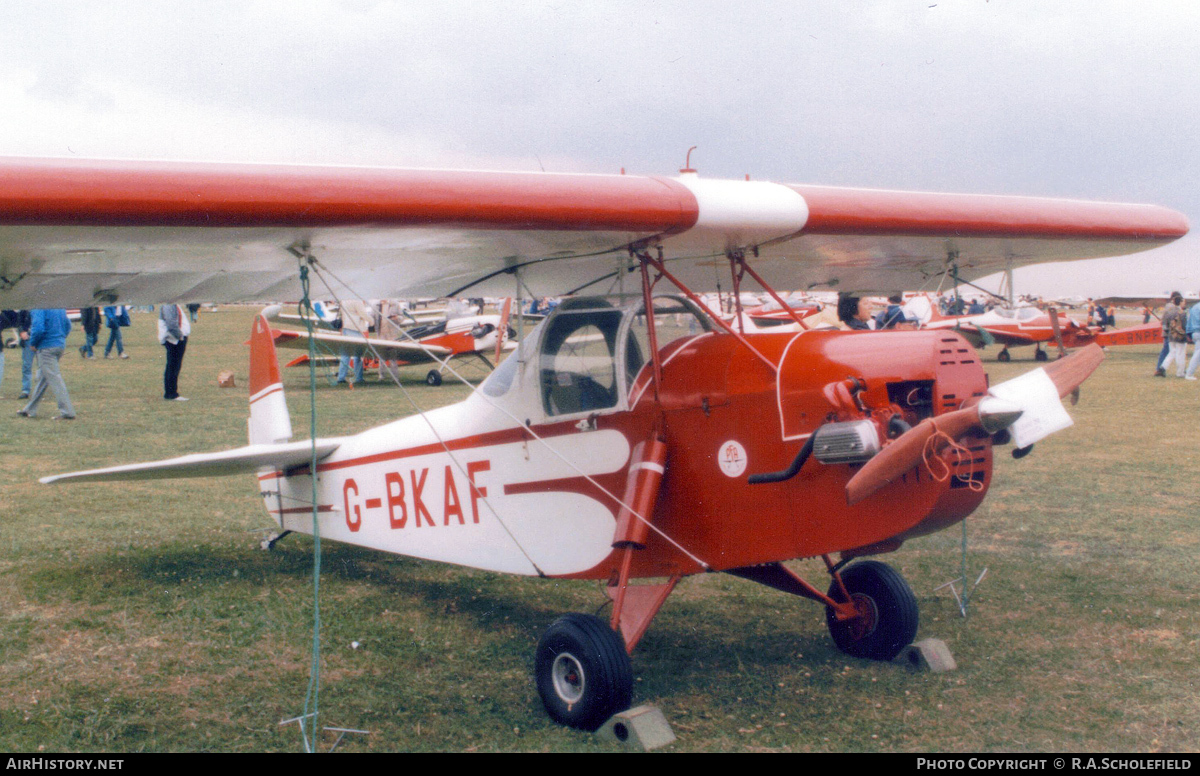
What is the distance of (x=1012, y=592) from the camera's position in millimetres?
5809

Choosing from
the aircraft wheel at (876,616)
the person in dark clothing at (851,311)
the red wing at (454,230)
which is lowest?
the aircraft wheel at (876,616)

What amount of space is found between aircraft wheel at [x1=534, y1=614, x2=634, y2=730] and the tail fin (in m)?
3.42

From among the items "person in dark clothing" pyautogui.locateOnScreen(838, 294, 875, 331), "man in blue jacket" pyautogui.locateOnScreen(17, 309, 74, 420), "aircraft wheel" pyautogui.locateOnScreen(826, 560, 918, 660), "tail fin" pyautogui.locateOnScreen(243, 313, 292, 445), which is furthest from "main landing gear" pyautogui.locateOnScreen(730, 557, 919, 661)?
"man in blue jacket" pyautogui.locateOnScreen(17, 309, 74, 420)

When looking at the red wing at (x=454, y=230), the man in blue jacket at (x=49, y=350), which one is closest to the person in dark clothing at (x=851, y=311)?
the red wing at (x=454, y=230)

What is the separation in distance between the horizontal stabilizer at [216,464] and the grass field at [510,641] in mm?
695

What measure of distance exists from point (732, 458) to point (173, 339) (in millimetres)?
13064

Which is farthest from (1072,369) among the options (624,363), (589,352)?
(589,352)

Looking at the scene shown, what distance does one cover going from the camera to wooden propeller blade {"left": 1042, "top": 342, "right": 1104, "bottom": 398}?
359 centimetres

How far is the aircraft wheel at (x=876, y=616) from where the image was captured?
4.70m

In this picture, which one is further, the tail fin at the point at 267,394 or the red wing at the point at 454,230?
the tail fin at the point at 267,394

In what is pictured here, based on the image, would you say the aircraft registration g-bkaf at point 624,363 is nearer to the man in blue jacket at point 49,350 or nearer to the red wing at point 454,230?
the red wing at point 454,230

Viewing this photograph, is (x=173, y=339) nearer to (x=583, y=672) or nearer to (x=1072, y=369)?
(x=583, y=672)

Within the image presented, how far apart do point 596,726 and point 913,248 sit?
3.15 meters

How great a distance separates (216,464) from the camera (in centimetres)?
590
